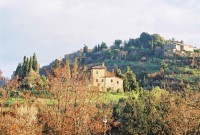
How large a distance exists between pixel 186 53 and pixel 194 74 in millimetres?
25073

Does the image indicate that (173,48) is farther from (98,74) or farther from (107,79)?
(98,74)

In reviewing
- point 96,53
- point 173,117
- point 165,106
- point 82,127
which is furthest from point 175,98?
point 96,53

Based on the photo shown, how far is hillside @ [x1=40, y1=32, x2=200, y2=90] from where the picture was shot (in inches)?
3164

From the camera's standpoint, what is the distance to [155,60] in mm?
108062

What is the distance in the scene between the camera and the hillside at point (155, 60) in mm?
80375

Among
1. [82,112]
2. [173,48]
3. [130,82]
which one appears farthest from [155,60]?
[82,112]

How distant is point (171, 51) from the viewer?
109 metres

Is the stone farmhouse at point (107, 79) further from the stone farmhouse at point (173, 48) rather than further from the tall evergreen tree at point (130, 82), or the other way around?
the stone farmhouse at point (173, 48)

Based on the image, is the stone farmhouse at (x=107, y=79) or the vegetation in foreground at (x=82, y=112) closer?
the vegetation in foreground at (x=82, y=112)

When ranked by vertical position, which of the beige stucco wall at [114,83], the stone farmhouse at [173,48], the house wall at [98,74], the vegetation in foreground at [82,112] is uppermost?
the stone farmhouse at [173,48]

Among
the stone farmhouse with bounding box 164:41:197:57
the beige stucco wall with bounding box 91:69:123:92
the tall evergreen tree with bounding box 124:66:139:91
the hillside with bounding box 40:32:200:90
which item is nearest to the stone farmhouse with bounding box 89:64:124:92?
the beige stucco wall with bounding box 91:69:123:92

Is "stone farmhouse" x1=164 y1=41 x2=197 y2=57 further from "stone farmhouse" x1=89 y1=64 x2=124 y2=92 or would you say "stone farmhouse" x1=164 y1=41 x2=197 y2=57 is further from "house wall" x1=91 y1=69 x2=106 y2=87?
"house wall" x1=91 y1=69 x2=106 y2=87

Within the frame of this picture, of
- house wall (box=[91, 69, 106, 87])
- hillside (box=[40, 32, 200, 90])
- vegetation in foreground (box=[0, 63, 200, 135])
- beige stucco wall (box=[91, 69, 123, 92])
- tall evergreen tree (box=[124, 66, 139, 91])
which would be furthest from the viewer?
hillside (box=[40, 32, 200, 90])

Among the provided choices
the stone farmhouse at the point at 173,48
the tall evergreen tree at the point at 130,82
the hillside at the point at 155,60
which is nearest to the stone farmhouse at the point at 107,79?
the tall evergreen tree at the point at 130,82
